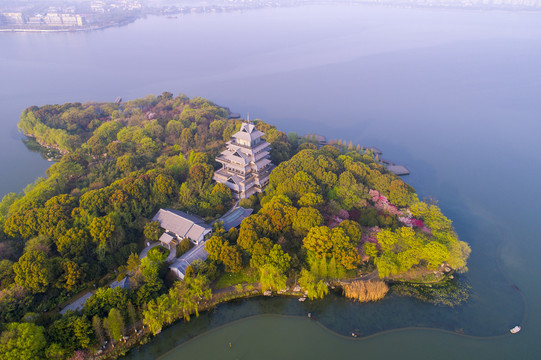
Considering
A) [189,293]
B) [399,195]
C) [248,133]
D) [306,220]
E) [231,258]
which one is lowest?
[189,293]

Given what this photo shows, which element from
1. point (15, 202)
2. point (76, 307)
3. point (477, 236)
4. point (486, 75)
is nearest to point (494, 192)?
point (477, 236)

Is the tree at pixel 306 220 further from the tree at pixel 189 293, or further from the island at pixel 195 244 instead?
the tree at pixel 189 293

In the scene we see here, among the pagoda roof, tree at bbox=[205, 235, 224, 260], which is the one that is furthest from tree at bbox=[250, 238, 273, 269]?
the pagoda roof

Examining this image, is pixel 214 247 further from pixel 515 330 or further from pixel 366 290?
pixel 515 330

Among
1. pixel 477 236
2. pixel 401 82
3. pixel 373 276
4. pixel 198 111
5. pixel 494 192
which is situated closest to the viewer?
pixel 373 276

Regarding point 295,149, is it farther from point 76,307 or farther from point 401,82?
point 401,82

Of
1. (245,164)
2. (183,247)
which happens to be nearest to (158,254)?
(183,247)

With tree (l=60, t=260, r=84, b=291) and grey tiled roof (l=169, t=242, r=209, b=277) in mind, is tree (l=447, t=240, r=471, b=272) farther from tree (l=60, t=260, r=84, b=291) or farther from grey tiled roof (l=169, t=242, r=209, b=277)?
tree (l=60, t=260, r=84, b=291)
